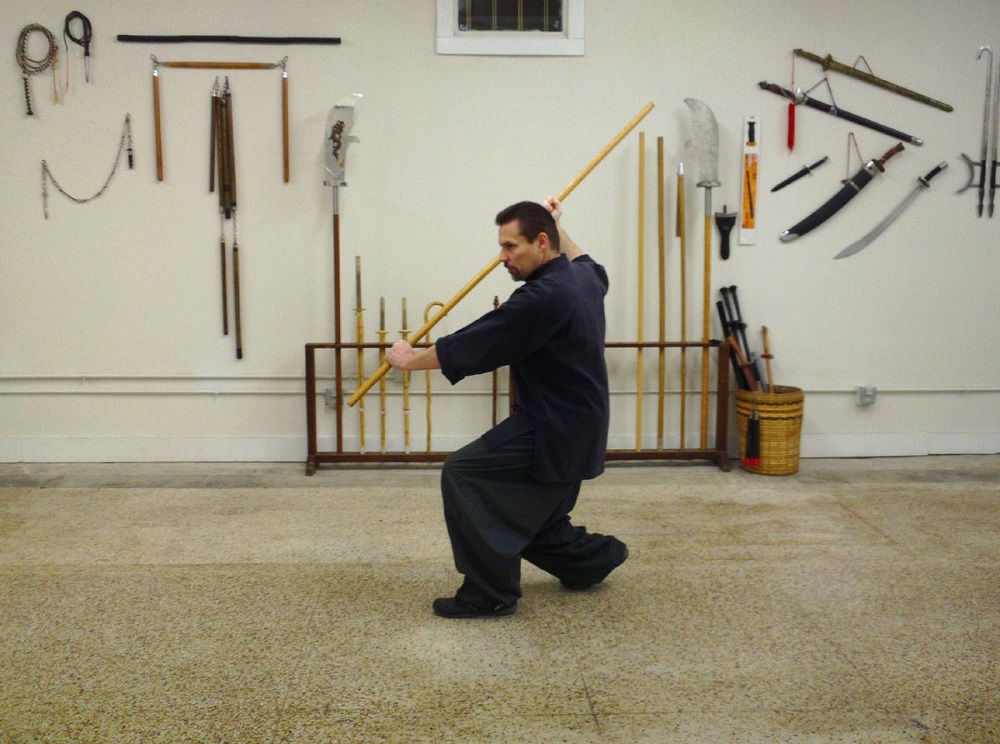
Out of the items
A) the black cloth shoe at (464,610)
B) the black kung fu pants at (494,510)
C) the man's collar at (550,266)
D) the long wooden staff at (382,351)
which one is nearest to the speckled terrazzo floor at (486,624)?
the black cloth shoe at (464,610)

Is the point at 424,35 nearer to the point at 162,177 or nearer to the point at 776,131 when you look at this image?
the point at 162,177

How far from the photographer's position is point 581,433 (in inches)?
107

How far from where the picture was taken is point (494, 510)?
2.73m

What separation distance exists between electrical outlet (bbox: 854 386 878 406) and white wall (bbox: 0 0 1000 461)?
117mm

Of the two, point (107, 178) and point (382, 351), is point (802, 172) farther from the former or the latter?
point (107, 178)

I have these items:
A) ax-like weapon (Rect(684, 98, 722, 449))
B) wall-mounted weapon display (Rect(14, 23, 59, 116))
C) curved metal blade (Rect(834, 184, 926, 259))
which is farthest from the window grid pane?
wall-mounted weapon display (Rect(14, 23, 59, 116))

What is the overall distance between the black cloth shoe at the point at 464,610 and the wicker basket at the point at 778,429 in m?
2.20

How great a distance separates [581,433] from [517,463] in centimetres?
21

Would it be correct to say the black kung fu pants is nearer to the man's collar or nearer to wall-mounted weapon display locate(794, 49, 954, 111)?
the man's collar

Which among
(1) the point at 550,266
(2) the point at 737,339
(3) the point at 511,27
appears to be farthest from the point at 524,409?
(3) the point at 511,27

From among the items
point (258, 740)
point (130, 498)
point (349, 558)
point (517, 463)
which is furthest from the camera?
point (130, 498)

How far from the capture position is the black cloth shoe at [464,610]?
2.82 metres

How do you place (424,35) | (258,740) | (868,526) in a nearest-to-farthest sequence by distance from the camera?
(258,740), (868,526), (424,35)

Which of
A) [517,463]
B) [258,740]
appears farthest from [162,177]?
[258,740]
